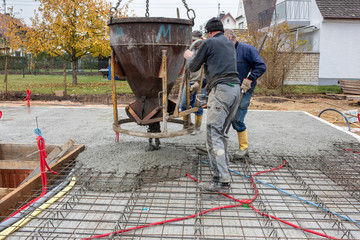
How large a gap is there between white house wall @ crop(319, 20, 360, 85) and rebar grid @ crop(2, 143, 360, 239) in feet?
50.3

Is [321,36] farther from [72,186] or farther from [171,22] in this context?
[72,186]

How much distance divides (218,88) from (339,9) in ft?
59.3

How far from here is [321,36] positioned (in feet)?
56.5

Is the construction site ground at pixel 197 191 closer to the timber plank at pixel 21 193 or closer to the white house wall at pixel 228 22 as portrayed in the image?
the timber plank at pixel 21 193

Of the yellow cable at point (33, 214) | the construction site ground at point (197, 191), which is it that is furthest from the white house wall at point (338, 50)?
the yellow cable at point (33, 214)

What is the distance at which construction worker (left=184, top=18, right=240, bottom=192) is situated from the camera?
3.11 m

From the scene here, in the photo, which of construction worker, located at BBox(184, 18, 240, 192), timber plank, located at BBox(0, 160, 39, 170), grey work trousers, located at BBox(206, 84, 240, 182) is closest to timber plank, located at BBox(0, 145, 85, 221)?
timber plank, located at BBox(0, 160, 39, 170)

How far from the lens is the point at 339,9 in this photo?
17.7 metres

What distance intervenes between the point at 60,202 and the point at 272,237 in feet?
6.33

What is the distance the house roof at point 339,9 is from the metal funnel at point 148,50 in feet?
52.4

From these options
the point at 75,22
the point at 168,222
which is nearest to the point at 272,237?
the point at 168,222

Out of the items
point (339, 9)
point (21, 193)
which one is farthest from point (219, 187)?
point (339, 9)

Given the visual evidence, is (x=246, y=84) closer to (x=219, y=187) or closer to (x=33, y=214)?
(x=219, y=187)

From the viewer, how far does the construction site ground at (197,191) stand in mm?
2475
